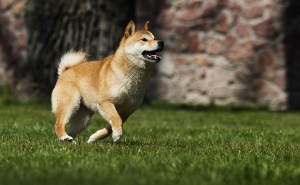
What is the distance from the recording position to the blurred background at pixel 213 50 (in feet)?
27.4

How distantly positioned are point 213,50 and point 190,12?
1.00 metres

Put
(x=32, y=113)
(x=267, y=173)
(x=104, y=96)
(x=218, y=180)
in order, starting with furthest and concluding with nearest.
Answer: (x=32, y=113) < (x=104, y=96) < (x=267, y=173) < (x=218, y=180)

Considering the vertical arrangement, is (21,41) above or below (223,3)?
below

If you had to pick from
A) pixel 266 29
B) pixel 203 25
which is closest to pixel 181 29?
pixel 203 25

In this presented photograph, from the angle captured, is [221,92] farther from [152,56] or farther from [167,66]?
[152,56]

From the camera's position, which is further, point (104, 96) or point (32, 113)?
point (32, 113)

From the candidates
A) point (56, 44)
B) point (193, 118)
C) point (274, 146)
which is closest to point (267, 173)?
point (274, 146)

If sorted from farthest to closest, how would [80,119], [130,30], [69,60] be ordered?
[69,60], [80,119], [130,30]

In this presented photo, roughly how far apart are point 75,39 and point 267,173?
535 cm

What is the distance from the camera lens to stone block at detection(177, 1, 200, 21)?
8797 mm

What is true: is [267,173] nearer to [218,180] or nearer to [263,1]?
[218,180]

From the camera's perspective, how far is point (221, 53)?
28.5 ft

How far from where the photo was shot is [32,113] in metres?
6.32

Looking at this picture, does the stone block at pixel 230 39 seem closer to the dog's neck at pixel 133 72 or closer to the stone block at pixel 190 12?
the stone block at pixel 190 12
